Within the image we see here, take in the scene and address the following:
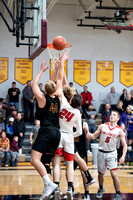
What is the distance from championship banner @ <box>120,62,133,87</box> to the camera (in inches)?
944

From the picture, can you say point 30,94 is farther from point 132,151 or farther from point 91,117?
point 132,151

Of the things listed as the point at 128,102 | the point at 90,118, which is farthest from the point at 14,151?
the point at 128,102

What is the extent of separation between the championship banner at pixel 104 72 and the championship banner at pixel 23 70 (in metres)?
4.32

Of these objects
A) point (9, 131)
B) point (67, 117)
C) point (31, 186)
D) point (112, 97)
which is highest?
point (112, 97)

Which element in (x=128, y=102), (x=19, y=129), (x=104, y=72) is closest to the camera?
(x=19, y=129)

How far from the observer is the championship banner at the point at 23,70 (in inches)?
886

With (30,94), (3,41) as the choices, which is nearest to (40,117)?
(30,94)

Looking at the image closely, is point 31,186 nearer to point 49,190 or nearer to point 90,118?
point 49,190

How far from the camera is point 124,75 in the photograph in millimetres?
24031

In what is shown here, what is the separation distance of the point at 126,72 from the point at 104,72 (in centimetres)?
Result: 146

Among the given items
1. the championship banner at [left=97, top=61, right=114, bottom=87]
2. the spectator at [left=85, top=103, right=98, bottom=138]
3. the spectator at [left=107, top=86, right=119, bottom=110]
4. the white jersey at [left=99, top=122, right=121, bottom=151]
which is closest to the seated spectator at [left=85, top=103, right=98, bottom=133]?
the spectator at [left=85, top=103, right=98, bottom=138]

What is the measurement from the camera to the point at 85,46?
23.6 m

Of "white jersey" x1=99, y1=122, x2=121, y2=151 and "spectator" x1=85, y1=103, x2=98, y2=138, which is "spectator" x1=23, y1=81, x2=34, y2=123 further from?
"white jersey" x1=99, y1=122, x2=121, y2=151

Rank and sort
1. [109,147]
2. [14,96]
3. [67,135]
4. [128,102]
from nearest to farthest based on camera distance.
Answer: [67,135] → [109,147] → [14,96] → [128,102]
